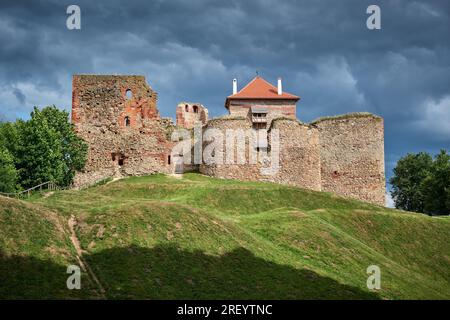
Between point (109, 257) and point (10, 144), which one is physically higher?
point (10, 144)

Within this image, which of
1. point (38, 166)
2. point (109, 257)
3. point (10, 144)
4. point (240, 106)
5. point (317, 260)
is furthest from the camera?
point (240, 106)

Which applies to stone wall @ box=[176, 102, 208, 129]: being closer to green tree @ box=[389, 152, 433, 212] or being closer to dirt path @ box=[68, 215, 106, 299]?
green tree @ box=[389, 152, 433, 212]

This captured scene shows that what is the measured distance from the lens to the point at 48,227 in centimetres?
2488

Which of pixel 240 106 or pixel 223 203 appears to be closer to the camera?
pixel 223 203

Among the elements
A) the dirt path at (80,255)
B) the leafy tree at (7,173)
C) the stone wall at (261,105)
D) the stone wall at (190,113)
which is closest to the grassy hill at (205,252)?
the dirt path at (80,255)

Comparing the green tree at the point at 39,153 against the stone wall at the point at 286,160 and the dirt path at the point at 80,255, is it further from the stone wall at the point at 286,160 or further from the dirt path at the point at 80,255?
the dirt path at the point at 80,255

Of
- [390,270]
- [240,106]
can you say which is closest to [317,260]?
[390,270]

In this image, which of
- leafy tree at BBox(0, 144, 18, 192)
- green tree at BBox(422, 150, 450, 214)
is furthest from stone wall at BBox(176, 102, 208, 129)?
leafy tree at BBox(0, 144, 18, 192)

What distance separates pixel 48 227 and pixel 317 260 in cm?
1410

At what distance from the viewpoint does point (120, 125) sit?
52344mm

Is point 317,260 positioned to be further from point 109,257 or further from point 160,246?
point 109,257

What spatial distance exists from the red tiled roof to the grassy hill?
33221 mm

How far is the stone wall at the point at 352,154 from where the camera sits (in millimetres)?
55875
